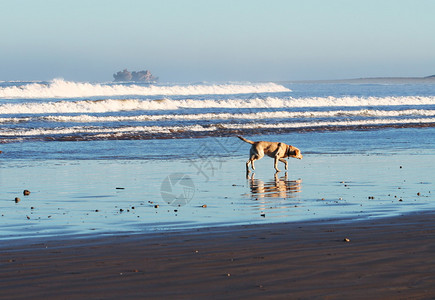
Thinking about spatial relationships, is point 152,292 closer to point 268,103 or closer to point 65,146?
point 65,146

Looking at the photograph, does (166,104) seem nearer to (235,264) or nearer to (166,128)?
(166,128)

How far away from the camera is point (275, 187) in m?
11.7

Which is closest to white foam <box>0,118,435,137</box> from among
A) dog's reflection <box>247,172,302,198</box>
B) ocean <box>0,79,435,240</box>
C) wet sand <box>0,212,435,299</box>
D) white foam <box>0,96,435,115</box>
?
ocean <box>0,79,435,240</box>

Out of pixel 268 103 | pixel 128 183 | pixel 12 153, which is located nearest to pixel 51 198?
pixel 128 183

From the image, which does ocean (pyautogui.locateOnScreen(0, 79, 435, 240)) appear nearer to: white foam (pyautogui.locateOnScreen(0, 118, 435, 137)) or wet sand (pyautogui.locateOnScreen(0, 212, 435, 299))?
white foam (pyautogui.locateOnScreen(0, 118, 435, 137))

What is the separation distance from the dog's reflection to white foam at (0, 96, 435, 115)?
29.3 meters

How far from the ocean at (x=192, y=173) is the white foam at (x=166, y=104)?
812cm

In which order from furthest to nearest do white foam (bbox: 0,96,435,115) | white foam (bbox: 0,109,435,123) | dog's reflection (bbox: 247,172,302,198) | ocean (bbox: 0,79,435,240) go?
white foam (bbox: 0,96,435,115), white foam (bbox: 0,109,435,123), dog's reflection (bbox: 247,172,302,198), ocean (bbox: 0,79,435,240)

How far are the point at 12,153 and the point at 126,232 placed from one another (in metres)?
12.1

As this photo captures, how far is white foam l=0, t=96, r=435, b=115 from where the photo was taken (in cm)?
4088

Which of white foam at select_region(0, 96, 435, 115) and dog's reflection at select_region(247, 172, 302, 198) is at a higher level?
white foam at select_region(0, 96, 435, 115)

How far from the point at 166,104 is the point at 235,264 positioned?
133ft

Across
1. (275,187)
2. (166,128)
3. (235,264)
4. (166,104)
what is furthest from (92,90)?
(235,264)

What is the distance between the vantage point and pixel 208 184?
1195cm
